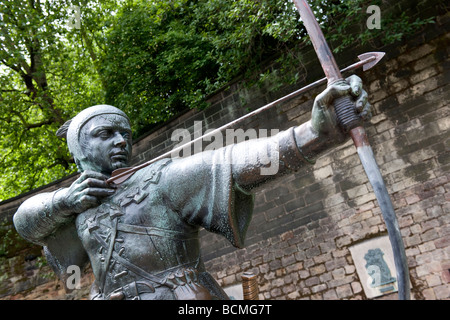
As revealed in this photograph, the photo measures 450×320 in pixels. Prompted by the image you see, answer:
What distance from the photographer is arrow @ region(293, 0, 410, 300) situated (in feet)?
4.24

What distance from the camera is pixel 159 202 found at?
190cm

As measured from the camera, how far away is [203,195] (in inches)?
71.1

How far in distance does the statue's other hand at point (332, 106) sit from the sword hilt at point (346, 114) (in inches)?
0.5

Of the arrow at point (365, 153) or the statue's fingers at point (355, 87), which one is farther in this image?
the statue's fingers at point (355, 87)

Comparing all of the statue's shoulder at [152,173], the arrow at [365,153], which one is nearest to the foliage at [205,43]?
the statue's shoulder at [152,173]

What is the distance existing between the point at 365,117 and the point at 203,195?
761mm

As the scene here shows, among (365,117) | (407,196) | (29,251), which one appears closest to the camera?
(365,117)

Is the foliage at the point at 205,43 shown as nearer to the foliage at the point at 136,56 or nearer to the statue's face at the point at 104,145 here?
the foliage at the point at 136,56

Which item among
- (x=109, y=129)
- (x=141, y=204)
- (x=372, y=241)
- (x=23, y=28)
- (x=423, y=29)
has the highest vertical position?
(x=23, y=28)

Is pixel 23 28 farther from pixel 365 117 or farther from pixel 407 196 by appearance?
pixel 365 117

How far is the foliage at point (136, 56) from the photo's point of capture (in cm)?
621

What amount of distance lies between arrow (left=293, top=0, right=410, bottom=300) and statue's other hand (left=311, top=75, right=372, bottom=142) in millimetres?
20
